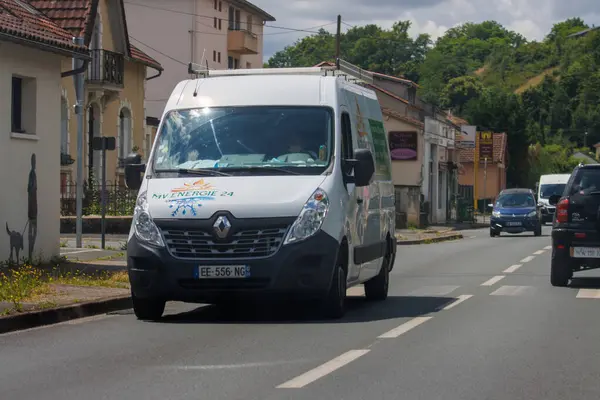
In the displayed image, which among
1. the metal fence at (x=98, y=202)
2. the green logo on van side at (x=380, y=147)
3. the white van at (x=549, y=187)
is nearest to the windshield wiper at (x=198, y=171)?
the green logo on van side at (x=380, y=147)

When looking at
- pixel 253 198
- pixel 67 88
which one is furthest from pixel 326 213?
pixel 67 88

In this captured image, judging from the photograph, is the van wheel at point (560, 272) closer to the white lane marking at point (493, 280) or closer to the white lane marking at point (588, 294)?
the white lane marking at point (588, 294)

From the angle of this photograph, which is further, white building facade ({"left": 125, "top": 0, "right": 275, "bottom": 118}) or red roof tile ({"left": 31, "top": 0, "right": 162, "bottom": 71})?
white building facade ({"left": 125, "top": 0, "right": 275, "bottom": 118})

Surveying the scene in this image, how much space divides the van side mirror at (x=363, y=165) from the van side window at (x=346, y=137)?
310mm

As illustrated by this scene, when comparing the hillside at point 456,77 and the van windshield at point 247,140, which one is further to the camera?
the hillside at point 456,77

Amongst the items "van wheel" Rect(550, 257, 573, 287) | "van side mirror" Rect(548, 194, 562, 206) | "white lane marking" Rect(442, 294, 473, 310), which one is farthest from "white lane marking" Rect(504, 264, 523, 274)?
"white lane marking" Rect(442, 294, 473, 310)

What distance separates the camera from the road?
846 centimetres

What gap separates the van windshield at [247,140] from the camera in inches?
531

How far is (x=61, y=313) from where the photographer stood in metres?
13.6

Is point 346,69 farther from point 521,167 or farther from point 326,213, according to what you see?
point 521,167

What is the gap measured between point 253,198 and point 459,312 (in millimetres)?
3042

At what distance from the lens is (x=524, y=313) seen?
14.2 m

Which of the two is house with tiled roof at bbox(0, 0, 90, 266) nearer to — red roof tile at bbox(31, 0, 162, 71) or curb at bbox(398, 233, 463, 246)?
red roof tile at bbox(31, 0, 162, 71)

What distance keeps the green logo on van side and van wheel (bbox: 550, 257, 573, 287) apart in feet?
10.5
